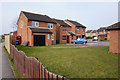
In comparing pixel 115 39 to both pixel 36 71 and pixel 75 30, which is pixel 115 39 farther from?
pixel 75 30

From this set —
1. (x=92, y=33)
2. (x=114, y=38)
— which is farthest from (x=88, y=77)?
(x=92, y=33)

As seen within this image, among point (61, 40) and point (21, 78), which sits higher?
point (61, 40)

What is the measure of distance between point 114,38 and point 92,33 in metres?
64.2

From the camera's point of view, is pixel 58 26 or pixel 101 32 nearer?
pixel 58 26

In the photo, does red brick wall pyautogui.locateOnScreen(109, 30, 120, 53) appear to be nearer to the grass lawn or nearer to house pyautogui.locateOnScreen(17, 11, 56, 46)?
the grass lawn

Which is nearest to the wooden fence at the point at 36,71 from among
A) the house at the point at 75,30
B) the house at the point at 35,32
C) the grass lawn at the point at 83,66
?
the grass lawn at the point at 83,66

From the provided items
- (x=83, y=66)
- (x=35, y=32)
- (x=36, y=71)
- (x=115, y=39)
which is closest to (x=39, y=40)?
(x=35, y=32)

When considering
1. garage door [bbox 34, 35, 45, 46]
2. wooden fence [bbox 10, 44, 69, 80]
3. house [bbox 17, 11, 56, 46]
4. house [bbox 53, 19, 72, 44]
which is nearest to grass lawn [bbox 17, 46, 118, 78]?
wooden fence [bbox 10, 44, 69, 80]

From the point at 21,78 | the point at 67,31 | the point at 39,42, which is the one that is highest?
the point at 67,31

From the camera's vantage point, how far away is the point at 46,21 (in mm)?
23953

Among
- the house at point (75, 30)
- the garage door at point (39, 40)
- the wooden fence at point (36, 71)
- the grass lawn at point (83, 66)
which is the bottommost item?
the grass lawn at point (83, 66)

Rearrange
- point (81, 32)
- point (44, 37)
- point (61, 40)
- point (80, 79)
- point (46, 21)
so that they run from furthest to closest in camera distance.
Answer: point (81, 32) < point (61, 40) < point (46, 21) < point (44, 37) < point (80, 79)

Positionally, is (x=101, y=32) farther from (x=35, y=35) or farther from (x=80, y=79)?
(x=80, y=79)

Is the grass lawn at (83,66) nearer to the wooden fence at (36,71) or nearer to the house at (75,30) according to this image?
the wooden fence at (36,71)
